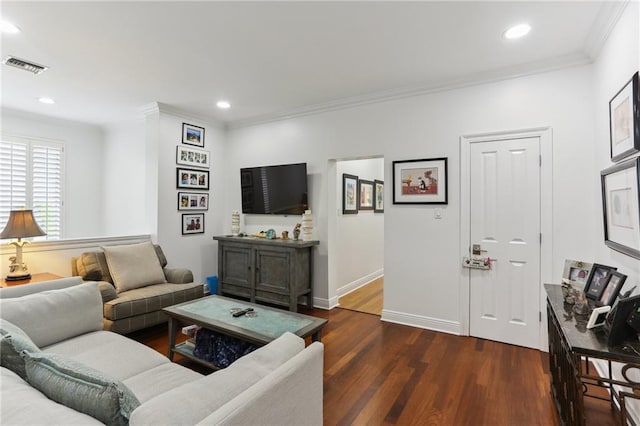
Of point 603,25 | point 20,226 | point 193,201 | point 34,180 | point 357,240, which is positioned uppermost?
point 603,25

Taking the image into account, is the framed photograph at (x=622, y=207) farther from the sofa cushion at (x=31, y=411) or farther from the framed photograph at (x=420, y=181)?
the sofa cushion at (x=31, y=411)

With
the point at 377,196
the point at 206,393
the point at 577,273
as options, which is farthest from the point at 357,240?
the point at 206,393

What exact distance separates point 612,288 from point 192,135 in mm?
4722

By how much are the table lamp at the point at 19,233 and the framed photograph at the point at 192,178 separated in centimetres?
162

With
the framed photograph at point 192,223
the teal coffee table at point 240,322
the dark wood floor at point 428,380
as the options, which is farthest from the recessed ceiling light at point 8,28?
the dark wood floor at point 428,380

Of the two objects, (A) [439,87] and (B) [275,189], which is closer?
(A) [439,87]

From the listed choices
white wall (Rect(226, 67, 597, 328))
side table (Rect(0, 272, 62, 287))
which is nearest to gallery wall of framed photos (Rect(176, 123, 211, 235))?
white wall (Rect(226, 67, 597, 328))

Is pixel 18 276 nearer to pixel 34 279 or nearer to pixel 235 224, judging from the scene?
pixel 34 279

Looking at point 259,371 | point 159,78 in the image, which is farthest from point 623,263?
point 159,78

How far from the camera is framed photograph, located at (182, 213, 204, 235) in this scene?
4.51 meters

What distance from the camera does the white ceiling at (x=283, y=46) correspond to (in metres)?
2.16

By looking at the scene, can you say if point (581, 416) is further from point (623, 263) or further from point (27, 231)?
point (27, 231)

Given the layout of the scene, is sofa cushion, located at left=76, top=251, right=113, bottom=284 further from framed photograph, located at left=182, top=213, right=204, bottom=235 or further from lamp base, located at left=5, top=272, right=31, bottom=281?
framed photograph, located at left=182, top=213, right=204, bottom=235

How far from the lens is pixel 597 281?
6.27ft
